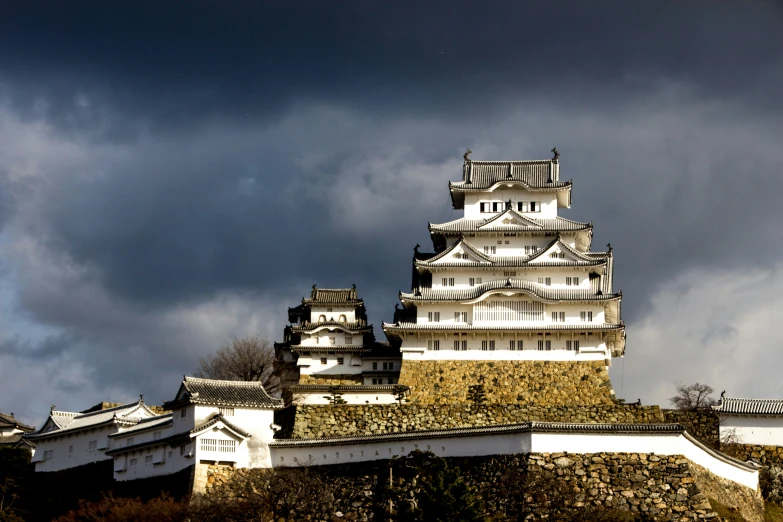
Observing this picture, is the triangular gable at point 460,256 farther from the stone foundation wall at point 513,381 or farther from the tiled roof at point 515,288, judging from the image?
the stone foundation wall at point 513,381

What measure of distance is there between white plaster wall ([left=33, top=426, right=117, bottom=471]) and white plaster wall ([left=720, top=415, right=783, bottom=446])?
2310 centimetres

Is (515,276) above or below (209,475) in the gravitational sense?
above

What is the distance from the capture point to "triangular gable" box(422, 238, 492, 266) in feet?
180

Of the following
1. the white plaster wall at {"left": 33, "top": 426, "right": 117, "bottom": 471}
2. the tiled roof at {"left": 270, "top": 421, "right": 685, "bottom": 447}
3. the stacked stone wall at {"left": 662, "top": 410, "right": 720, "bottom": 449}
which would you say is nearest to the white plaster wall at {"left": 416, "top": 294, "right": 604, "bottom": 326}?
the stacked stone wall at {"left": 662, "top": 410, "right": 720, "bottom": 449}

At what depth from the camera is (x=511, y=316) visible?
5353cm

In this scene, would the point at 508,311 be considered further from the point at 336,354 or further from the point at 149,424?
the point at 149,424

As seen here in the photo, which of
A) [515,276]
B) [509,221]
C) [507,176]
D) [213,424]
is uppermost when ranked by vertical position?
[507,176]

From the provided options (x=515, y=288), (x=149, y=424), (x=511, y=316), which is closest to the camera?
(x=149, y=424)

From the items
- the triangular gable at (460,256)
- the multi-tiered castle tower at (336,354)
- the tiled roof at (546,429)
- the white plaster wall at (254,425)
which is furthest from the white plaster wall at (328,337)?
the tiled roof at (546,429)

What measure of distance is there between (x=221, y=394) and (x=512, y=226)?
18.2 m

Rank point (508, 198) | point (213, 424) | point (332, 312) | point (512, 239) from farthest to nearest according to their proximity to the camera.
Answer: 1. point (332, 312)
2. point (508, 198)
3. point (512, 239)
4. point (213, 424)

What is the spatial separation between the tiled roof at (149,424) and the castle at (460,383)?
0.31 feet

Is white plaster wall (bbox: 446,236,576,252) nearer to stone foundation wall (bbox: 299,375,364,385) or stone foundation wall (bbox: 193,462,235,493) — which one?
stone foundation wall (bbox: 299,375,364,385)

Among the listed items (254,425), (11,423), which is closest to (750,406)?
(254,425)
